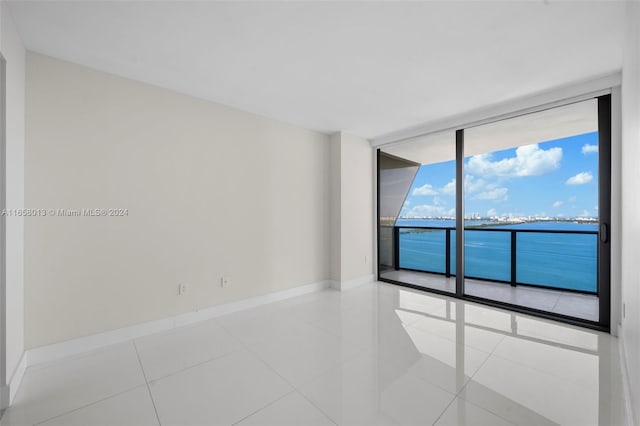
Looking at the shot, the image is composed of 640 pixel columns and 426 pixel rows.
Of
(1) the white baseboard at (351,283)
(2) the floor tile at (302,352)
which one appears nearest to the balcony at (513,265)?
(1) the white baseboard at (351,283)

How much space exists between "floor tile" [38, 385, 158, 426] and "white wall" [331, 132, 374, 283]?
3027 millimetres

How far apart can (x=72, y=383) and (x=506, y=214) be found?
6.28m

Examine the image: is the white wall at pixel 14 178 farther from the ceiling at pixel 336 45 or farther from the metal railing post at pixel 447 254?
the metal railing post at pixel 447 254

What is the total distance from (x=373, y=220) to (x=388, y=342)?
2.68m

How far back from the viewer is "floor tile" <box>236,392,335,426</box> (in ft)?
4.99

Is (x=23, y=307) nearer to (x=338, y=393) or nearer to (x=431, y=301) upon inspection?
(x=338, y=393)

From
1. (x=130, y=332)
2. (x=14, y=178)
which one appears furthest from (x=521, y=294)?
(x=14, y=178)

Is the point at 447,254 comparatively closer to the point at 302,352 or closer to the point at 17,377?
the point at 302,352

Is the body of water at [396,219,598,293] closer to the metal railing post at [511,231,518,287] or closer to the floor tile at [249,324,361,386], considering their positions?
the metal railing post at [511,231,518,287]

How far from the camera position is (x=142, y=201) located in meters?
2.67

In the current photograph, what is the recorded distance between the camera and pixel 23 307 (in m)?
2.06

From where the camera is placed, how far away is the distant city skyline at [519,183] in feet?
13.8

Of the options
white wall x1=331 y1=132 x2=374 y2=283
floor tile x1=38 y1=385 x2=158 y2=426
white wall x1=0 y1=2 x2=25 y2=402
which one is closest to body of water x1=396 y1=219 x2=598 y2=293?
white wall x1=331 y1=132 x2=374 y2=283

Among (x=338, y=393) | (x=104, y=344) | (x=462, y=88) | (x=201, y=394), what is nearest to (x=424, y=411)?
(x=338, y=393)
